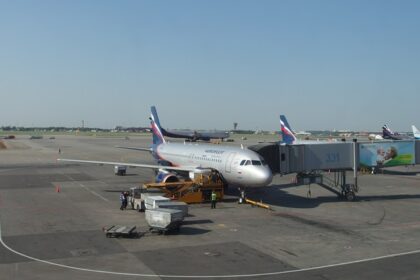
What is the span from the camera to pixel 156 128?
6322 cm

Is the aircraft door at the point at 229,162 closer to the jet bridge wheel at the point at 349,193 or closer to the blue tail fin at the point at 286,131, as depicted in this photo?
the jet bridge wheel at the point at 349,193

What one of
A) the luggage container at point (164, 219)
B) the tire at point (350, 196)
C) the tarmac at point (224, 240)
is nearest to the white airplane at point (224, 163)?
the tarmac at point (224, 240)

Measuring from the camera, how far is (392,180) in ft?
183

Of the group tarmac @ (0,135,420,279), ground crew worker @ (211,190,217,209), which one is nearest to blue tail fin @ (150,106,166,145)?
tarmac @ (0,135,420,279)

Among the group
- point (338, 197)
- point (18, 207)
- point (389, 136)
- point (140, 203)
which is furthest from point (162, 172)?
point (389, 136)

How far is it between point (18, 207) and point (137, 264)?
1963 cm

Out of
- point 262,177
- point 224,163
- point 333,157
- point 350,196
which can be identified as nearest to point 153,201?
point 262,177

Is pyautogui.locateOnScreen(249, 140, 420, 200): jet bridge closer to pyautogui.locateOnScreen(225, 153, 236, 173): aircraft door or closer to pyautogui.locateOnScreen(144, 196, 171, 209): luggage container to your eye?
pyautogui.locateOnScreen(225, 153, 236, 173): aircraft door

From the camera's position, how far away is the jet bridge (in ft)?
132

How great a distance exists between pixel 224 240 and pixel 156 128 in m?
40.0

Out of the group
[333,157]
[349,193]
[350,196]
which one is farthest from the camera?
[333,157]

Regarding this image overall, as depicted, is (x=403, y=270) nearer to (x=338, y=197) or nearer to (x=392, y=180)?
(x=338, y=197)

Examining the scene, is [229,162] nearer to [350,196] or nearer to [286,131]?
[350,196]

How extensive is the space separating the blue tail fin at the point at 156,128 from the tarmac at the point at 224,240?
62.4 feet
